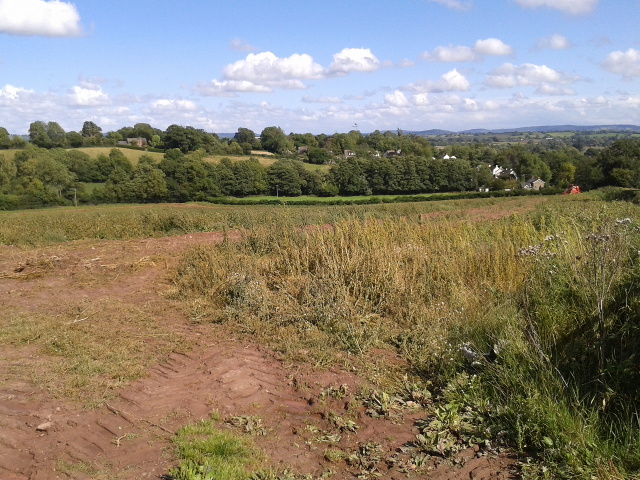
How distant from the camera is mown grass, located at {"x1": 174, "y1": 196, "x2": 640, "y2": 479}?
3654mm

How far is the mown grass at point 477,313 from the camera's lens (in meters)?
3.65

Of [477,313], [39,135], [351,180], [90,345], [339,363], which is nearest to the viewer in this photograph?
[339,363]

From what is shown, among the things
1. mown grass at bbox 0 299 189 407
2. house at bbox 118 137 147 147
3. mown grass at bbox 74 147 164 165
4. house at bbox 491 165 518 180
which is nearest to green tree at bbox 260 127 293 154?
house at bbox 118 137 147 147

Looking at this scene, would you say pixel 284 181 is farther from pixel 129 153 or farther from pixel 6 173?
pixel 6 173

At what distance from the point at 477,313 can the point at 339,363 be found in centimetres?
163

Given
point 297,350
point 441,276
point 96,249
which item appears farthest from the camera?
point 96,249

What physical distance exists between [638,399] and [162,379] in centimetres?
388

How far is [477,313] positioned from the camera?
18.2 ft

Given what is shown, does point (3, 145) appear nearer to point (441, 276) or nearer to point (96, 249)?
point (96, 249)

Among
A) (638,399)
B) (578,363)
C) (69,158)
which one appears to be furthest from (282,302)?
(69,158)

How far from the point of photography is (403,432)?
393 cm

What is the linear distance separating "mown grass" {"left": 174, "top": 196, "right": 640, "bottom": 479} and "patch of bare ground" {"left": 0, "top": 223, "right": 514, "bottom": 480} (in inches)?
15.3

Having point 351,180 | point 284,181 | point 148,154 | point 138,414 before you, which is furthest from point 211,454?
point 148,154

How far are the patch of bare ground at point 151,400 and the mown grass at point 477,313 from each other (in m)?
0.39
